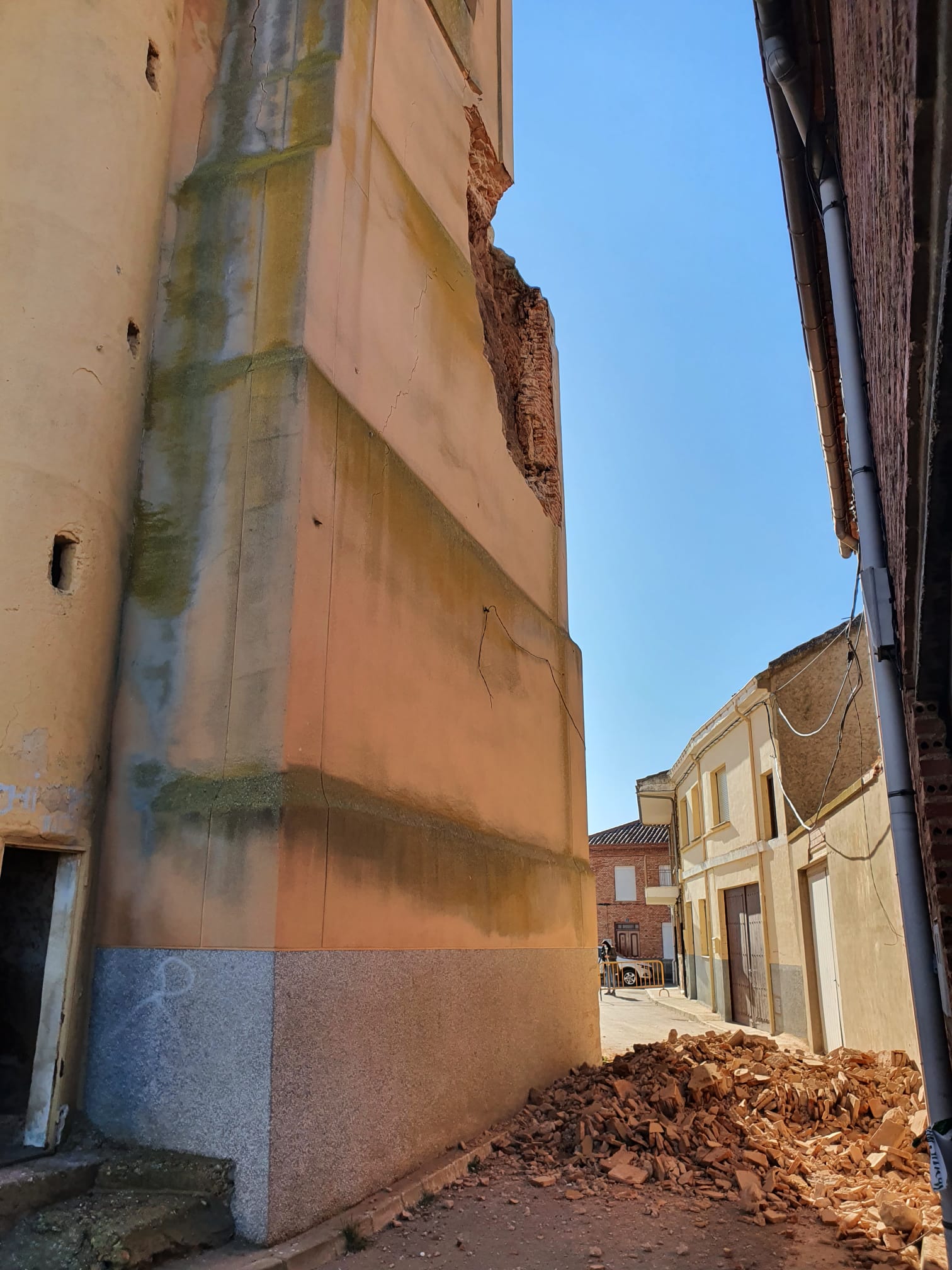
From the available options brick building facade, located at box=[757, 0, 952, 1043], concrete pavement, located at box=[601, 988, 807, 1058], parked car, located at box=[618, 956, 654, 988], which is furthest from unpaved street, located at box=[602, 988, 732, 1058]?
parked car, located at box=[618, 956, 654, 988]

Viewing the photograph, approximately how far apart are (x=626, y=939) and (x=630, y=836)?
4.36m

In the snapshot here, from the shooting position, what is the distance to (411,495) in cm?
838

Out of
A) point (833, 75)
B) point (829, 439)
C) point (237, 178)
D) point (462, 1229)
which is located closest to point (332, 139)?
point (237, 178)

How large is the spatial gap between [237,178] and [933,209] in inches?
259

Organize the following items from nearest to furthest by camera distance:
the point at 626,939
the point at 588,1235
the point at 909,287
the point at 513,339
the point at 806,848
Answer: the point at 909,287 < the point at 588,1235 < the point at 513,339 < the point at 806,848 < the point at 626,939

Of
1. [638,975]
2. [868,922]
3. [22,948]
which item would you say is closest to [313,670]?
[22,948]

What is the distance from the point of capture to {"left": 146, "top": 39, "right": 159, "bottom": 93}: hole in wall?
7.76m

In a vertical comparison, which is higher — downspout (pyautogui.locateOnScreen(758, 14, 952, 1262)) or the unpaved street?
downspout (pyautogui.locateOnScreen(758, 14, 952, 1262))

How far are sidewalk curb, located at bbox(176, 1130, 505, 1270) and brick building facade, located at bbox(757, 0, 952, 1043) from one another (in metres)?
3.65

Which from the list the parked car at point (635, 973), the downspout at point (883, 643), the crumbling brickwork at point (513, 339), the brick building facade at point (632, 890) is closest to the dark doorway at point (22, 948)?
the downspout at point (883, 643)

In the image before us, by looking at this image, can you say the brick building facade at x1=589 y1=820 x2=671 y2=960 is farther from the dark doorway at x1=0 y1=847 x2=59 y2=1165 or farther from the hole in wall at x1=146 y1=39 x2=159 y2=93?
the hole in wall at x1=146 y1=39 x2=159 y2=93

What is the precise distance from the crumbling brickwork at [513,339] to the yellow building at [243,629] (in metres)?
2.39

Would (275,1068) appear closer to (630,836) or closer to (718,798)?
(718,798)

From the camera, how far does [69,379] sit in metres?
6.57
